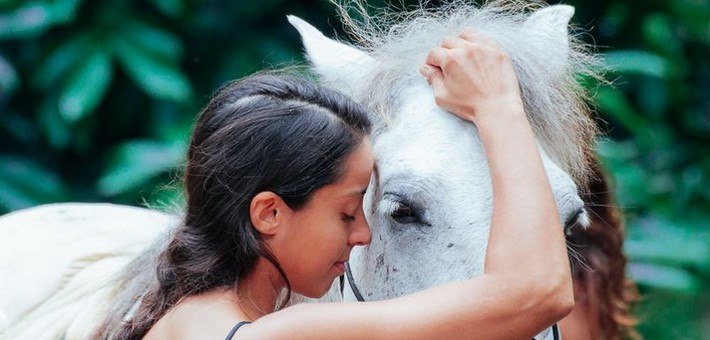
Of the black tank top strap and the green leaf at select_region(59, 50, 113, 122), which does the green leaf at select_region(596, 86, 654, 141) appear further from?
the black tank top strap

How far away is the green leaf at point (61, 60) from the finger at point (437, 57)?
238 cm

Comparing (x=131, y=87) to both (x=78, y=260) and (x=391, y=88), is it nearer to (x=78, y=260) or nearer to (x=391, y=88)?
(x=78, y=260)

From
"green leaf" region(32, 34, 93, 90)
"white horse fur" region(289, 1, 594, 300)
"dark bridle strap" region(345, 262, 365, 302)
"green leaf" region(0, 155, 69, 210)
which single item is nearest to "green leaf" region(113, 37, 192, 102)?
"green leaf" region(32, 34, 93, 90)

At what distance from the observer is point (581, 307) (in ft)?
9.98

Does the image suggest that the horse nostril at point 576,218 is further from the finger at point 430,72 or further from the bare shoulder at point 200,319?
the bare shoulder at point 200,319

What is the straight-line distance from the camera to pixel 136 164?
3.64 m

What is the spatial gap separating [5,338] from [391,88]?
90 cm

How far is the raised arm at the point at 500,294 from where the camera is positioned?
1312 millimetres

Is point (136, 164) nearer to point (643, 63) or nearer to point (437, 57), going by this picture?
point (643, 63)

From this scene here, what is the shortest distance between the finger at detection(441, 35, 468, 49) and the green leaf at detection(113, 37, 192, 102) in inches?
88.2

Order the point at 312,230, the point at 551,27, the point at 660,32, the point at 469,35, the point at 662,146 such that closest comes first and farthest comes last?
the point at 312,230, the point at 469,35, the point at 551,27, the point at 660,32, the point at 662,146

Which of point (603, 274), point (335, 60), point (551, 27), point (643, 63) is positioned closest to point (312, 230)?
point (335, 60)

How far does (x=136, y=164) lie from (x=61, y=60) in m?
0.51

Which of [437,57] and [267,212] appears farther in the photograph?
[437,57]
